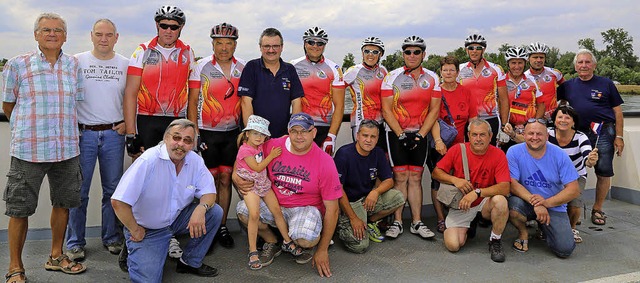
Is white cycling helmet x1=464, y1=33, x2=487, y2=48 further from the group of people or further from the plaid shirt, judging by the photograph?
the plaid shirt

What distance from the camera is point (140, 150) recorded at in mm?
3938

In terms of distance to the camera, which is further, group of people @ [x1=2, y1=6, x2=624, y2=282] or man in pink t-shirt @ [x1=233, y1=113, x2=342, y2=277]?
man in pink t-shirt @ [x1=233, y1=113, x2=342, y2=277]

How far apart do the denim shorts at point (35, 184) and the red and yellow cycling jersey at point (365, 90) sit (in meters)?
2.54

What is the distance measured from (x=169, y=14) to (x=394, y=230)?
2.82 meters

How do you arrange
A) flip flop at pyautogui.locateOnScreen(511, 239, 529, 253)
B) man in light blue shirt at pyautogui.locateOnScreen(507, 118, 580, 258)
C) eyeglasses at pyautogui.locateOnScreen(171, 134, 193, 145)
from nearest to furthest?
eyeglasses at pyautogui.locateOnScreen(171, 134, 193, 145) → man in light blue shirt at pyautogui.locateOnScreen(507, 118, 580, 258) → flip flop at pyautogui.locateOnScreen(511, 239, 529, 253)

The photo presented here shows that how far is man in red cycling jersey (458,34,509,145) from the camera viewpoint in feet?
16.4

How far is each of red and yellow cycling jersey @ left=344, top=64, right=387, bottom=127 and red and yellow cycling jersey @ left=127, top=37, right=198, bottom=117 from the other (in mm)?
1615

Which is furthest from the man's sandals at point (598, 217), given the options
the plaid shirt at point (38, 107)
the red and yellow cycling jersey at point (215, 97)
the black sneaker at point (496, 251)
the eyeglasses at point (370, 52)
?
the plaid shirt at point (38, 107)

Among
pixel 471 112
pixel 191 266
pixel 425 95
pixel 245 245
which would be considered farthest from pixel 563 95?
pixel 191 266

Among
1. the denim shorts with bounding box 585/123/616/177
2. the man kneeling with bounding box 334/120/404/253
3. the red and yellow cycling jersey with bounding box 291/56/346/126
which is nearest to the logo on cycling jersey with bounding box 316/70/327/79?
the red and yellow cycling jersey with bounding box 291/56/346/126

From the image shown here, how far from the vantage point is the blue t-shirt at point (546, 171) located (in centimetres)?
420

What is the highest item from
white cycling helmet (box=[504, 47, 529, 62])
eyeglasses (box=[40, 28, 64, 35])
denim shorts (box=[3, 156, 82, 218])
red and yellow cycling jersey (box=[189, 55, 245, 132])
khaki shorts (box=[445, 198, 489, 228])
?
white cycling helmet (box=[504, 47, 529, 62])

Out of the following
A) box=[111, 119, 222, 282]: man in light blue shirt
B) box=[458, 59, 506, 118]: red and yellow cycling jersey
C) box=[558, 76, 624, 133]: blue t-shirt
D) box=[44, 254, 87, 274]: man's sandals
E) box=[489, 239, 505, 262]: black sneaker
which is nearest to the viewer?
box=[111, 119, 222, 282]: man in light blue shirt

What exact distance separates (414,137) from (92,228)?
3165 mm
